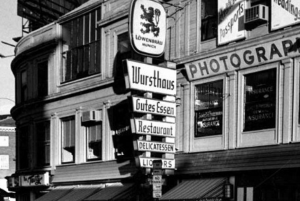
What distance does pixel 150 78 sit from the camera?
20.7 m

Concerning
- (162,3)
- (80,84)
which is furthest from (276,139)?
(80,84)

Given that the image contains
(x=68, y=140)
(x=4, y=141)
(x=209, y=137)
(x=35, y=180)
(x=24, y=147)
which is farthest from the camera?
(x=4, y=141)

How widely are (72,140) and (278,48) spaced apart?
1339 cm

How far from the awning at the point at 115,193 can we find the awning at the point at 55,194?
9.97 feet

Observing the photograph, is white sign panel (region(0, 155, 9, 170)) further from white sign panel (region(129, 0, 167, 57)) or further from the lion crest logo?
the lion crest logo

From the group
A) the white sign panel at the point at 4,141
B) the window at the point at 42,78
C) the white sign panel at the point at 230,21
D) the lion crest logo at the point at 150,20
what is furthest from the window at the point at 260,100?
the white sign panel at the point at 4,141

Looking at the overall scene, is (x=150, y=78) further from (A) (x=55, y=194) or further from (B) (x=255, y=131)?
(A) (x=55, y=194)

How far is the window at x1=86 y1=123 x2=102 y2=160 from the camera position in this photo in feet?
86.8

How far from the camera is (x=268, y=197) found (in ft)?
59.6

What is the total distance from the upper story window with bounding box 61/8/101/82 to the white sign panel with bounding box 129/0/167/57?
627 centimetres

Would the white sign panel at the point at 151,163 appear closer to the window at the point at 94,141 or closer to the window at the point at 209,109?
the window at the point at 209,109

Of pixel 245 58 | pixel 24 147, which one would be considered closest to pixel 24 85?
pixel 24 147

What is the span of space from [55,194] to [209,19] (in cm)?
1217

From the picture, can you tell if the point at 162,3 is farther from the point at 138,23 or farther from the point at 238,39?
the point at 238,39
